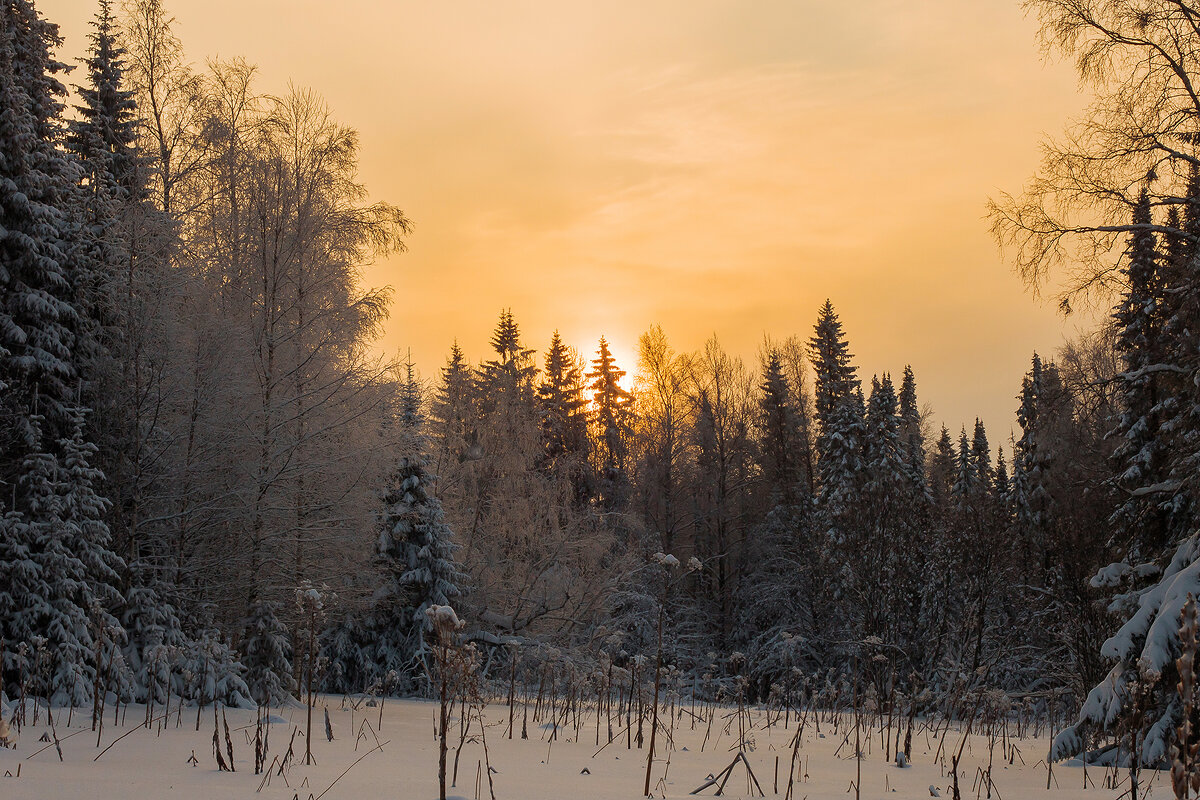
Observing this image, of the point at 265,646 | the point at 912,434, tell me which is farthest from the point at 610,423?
the point at 265,646

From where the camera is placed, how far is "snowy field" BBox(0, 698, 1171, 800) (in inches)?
192

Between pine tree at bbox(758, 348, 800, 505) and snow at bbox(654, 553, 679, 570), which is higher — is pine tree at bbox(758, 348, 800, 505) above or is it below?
above

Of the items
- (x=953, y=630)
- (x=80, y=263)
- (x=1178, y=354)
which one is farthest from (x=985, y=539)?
(x=80, y=263)

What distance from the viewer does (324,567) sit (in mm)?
14750

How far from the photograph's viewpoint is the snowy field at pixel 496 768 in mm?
4875

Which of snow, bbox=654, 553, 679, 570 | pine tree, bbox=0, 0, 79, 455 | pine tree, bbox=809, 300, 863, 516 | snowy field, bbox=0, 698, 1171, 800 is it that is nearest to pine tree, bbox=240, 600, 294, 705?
snowy field, bbox=0, 698, 1171, 800

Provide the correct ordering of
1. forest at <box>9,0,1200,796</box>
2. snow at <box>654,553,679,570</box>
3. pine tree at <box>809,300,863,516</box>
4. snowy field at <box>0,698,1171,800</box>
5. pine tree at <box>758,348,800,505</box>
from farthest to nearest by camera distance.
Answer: pine tree at <box>758,348,800,505</box> → pine tree at <box>809,300,863,516</box> → forest at <box>9,0,1200,796</box> → snow at <box>654,553,679,570</box> → snowy field at <box>0,698,1171,800</box>

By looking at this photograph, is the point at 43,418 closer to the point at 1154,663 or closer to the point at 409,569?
the point at 409,569

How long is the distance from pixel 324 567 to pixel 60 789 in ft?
33.6

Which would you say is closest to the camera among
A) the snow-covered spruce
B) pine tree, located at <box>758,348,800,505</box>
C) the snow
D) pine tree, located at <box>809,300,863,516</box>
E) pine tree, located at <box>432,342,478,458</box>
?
the snow

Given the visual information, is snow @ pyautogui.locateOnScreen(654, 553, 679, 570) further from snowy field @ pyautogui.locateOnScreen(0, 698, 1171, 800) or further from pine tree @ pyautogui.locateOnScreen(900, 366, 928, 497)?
pine tree @ pyautogui.locateOnScreen(900, 366, 928, 497)

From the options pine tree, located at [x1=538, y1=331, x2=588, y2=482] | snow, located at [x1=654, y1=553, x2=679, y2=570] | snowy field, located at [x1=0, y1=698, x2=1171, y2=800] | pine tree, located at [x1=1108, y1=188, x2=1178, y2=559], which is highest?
pine tree, located at [x1=538, y1=331, x2=588, y2=482]

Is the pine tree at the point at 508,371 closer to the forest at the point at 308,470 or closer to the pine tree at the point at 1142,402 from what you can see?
the forest at the point at 308,470

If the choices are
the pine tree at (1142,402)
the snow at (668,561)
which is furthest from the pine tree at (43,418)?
the pine tree at (1142,402)
